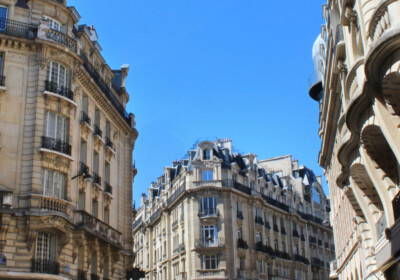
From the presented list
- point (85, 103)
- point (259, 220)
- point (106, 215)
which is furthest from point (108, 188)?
point (259, 220)

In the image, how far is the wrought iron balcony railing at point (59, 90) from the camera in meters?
28.1

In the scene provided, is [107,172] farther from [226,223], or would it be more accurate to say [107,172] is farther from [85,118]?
[226,223]

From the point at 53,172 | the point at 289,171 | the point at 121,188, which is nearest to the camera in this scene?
the point at 53,172

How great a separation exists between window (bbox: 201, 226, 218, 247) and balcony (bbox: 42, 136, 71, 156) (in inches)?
1185

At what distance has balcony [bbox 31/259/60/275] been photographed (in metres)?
25.0

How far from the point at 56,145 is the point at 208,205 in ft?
103

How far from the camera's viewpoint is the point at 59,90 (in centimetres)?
2866

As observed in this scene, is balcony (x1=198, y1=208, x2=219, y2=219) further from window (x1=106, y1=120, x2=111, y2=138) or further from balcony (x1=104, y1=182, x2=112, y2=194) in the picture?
balcony (x1=104, y1=182, x2=112, y2=194)

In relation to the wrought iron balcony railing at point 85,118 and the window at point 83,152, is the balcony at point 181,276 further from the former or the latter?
the wrought iron balcony railing at point 85,118

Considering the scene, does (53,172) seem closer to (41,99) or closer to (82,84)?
(41,99)

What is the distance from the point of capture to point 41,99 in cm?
2775

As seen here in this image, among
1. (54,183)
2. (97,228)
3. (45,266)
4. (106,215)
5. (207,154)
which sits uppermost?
A: (207,154)

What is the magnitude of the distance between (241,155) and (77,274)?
41.5 meters

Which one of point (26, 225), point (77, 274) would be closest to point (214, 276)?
point (77, 274)
